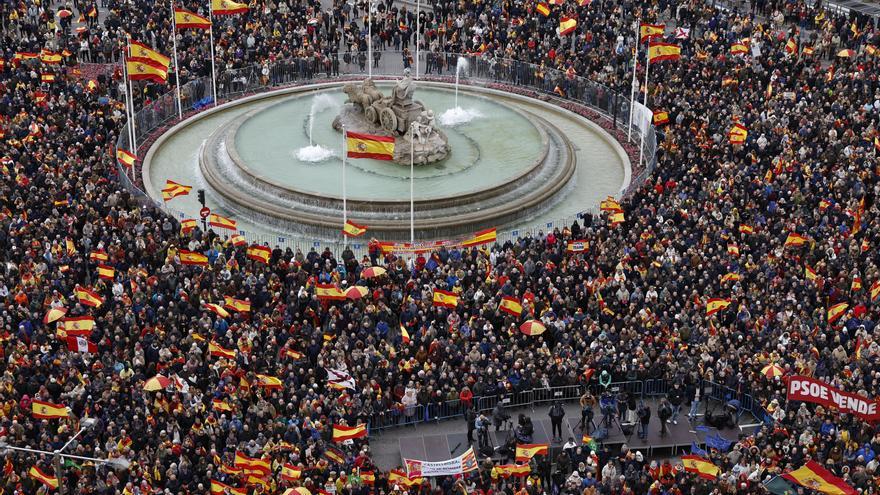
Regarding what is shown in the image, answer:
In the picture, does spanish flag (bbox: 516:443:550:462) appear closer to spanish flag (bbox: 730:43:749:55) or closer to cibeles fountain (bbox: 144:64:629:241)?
cibeles fountain (bbox: 144:64:629:241)

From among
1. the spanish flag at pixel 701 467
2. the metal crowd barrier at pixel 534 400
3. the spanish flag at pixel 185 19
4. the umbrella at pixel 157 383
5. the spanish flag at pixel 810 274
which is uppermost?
the spanish flag at pixel 185 19

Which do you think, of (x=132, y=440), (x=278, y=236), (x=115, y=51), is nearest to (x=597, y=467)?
(x=132, y=440)

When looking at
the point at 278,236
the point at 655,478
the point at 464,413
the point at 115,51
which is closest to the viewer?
the point at 655,478

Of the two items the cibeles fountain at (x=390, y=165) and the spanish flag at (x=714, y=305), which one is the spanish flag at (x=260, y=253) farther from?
the spanish flag at (x=714, y=305)

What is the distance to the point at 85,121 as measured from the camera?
206ft

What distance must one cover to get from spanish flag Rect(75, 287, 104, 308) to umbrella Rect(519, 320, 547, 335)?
1456 cm

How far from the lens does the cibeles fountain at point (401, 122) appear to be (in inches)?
2382

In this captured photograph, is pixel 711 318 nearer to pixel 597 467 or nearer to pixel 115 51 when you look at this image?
pixel 597 467

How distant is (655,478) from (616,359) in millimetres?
6646

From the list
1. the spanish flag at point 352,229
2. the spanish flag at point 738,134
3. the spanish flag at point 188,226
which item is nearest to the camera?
the spanish flag at point 188,226

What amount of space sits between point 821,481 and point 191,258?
2414 cm

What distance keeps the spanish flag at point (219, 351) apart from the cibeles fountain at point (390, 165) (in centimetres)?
1396

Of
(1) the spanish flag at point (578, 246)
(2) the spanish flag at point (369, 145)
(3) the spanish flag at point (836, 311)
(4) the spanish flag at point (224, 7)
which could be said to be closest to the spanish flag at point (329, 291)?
(2) the spanish flag at point (369, 145)

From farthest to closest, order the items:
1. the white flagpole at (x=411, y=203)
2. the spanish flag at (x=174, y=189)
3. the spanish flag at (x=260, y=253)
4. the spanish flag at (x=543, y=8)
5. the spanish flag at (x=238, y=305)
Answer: the spanish flag at (x=543, y=8) → the spanish flag at (x=174, y=189) → the white flagpole at (x=411, y=203) → the spanish flag at (x=260, y=253) → the spanish flag at (x=238, y=305)
